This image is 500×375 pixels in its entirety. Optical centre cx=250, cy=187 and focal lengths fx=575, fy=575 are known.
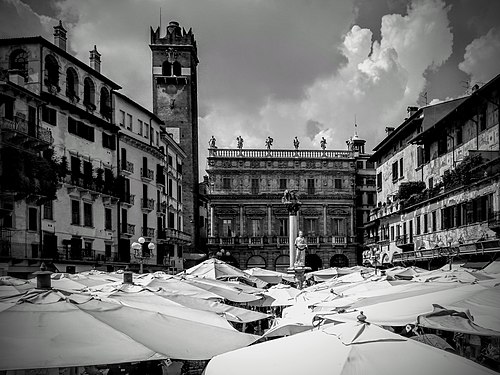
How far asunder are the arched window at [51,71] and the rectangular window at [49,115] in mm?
1410

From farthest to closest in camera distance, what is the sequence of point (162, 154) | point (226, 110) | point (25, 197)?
1. point (162, 154)
2. point (25, 197)
3. point (226, 110)

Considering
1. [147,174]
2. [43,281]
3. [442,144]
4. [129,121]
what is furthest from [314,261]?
[43,281]

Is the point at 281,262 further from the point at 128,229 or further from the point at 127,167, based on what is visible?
the point at 127,167

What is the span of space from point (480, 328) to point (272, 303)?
39.3 feet

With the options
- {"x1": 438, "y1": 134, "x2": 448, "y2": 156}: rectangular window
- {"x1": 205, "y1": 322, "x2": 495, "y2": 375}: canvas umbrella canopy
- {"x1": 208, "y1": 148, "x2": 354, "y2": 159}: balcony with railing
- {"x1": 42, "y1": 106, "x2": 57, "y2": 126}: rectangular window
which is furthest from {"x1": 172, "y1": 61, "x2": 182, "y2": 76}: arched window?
{"x1": 205, "y1": 322, "x2": 495, "y2": 375}: canvas umbrella canopy

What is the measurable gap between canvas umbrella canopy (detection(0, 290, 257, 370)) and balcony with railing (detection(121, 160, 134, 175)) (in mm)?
31862

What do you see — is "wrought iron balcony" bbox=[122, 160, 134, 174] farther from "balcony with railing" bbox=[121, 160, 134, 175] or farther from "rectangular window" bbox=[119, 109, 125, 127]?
"rectangular window" bbox=[119, 109, 125, 127]

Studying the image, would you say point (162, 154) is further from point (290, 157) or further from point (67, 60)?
point (290, 157)

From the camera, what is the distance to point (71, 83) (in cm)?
3397

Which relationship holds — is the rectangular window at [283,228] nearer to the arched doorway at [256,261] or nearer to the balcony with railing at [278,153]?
the arched doorway at [256,261]

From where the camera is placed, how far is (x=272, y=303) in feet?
62.6

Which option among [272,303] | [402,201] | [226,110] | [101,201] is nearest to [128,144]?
[101,201]

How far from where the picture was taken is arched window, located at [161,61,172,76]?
58906mm

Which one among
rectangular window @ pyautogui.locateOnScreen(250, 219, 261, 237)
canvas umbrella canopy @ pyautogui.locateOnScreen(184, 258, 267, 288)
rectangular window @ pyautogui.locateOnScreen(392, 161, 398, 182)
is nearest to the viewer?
canvas umbrella canopy @ pyautogui.locateOnScreen(184, 258, 267, 288)
